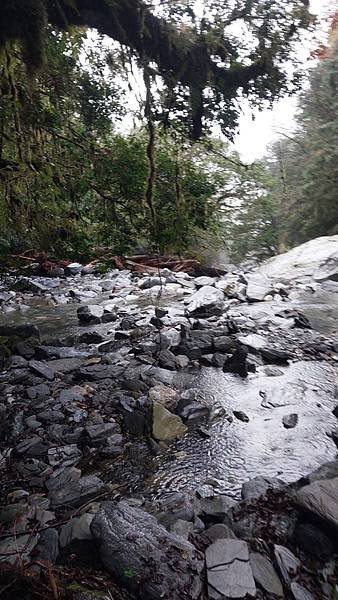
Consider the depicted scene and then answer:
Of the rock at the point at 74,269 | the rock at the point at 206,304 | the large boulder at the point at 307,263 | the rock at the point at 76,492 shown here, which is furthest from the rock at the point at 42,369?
the large boulder at the point at 307,263

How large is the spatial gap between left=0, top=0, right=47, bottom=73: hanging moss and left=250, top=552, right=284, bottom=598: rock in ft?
12.9

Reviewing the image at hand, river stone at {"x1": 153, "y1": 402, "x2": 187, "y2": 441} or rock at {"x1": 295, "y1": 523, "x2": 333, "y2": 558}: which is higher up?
rock at {"x1": 295, "y1": 523, "x2": 333, "y2": 558}

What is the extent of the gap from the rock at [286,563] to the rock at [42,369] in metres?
2.68

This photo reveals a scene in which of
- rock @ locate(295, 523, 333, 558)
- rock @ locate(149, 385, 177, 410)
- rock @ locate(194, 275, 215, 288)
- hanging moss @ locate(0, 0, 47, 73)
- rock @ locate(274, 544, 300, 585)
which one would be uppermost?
hanging moss @ locate(0, 0, 47, 73)

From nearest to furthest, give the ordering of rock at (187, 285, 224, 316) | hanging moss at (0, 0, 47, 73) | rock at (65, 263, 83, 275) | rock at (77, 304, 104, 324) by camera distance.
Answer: hanging moss at (0, 0, 47, 73), rock at (77, 304, 104, 324), rock at (187, 285, 224, 316), rock at (65, 263, 83, 275)

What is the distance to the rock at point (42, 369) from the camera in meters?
3.99

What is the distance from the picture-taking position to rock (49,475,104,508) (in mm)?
2263

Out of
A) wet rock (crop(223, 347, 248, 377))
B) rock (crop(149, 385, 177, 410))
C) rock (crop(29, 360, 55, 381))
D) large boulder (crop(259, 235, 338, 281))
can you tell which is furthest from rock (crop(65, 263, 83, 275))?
rock (crop(149, 385, 177, 410))

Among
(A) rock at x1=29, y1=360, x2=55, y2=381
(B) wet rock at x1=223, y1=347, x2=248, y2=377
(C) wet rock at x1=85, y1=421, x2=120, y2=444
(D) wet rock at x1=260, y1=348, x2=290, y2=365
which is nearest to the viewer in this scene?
(C) wet rock at x1=85, y1=421, x2=120, y2=444

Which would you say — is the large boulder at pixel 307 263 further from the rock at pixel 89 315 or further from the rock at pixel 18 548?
the rock at pixel 18 548

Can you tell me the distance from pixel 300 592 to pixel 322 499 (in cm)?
44

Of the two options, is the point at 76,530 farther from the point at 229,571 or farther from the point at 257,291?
the point at 257,291

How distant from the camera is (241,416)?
337 centimetres

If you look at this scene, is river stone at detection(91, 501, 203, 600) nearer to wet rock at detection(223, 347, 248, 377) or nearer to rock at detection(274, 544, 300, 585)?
rock at detection(274, 544, 300, 585)
